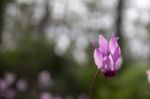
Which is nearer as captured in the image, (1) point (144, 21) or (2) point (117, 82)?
(2) point (117, 82)

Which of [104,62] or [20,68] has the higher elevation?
[104,62]

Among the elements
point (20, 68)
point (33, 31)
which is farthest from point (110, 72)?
point (33, 31)

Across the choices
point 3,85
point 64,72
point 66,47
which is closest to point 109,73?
point 3,85

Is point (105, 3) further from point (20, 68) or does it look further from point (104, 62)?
point (104, 62)

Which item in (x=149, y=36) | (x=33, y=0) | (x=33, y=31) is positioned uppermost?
(x=33, y=0)

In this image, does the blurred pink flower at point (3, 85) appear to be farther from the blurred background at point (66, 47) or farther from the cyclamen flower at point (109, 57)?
the cyclamen flower at point (109, 57)

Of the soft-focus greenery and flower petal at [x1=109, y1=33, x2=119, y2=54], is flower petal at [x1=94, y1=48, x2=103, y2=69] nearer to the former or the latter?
flower petal at [x1=109, y1=33, x2=119, y2=54]
